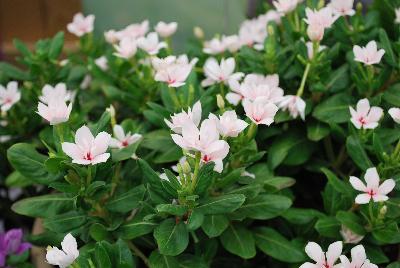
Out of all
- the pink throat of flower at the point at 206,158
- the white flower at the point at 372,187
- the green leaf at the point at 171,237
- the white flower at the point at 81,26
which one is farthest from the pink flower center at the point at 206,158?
the white flower at the point at 81,26

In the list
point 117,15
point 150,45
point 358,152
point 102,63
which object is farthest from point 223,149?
point 117,15

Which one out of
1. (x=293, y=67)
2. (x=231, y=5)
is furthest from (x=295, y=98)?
(x=231, y=5)

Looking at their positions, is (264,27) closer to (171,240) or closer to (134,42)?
(134,42)

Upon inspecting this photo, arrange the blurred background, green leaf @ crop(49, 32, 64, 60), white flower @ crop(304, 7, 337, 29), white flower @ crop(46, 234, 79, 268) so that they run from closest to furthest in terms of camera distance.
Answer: white flower @ crop(46, 234, 79, 268)
white flower @ crop(304, 7, 337, 29)
green leaf @ crop(49, 32, 64, 60)
the blurred background

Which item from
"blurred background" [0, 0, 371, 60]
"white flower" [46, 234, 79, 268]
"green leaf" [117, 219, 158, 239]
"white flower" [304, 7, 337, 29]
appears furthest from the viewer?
"blurred background" [0, 0, 371, 60]

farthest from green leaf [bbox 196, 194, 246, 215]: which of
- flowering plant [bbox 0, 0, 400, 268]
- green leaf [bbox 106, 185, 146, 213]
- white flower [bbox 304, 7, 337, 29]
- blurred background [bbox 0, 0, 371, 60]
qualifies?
blurred background [bbox 0, 0, 371, 60]

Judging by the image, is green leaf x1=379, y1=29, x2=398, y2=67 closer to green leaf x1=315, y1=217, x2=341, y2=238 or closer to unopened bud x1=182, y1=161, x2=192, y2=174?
green leaf x1=315, y1=217, x2=341, y2=238

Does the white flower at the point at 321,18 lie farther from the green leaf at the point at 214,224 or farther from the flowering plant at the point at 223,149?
the green leaf at the point at 214,224
